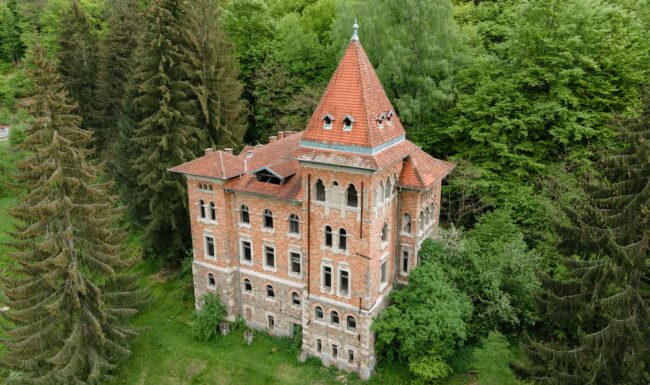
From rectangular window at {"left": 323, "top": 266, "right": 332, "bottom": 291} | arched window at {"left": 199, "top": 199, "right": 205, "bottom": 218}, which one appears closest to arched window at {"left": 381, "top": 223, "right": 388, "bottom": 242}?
rectangular window at {"left": 323, "top": 266, "right": 332, "bottom": 291}

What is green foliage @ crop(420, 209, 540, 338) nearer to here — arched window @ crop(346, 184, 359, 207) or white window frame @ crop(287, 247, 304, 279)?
arched window @ crop(346, 184, 359, 207)

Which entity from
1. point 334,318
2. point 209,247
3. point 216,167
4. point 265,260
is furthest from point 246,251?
point 334,318

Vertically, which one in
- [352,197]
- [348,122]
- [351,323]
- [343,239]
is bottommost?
[351,323]

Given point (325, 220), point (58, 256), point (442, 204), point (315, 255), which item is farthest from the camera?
point (442, 204)

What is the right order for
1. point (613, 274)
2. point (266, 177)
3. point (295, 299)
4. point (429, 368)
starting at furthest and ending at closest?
point (295, 299)
point (266, 177)
point (429, 368)
point (613, 274)

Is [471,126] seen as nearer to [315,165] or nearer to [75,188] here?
[315,165]

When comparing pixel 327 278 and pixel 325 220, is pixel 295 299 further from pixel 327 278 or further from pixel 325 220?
pixel 325 220

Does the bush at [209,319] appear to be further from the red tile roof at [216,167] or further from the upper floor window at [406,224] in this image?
the upper floor window at [406,224]
